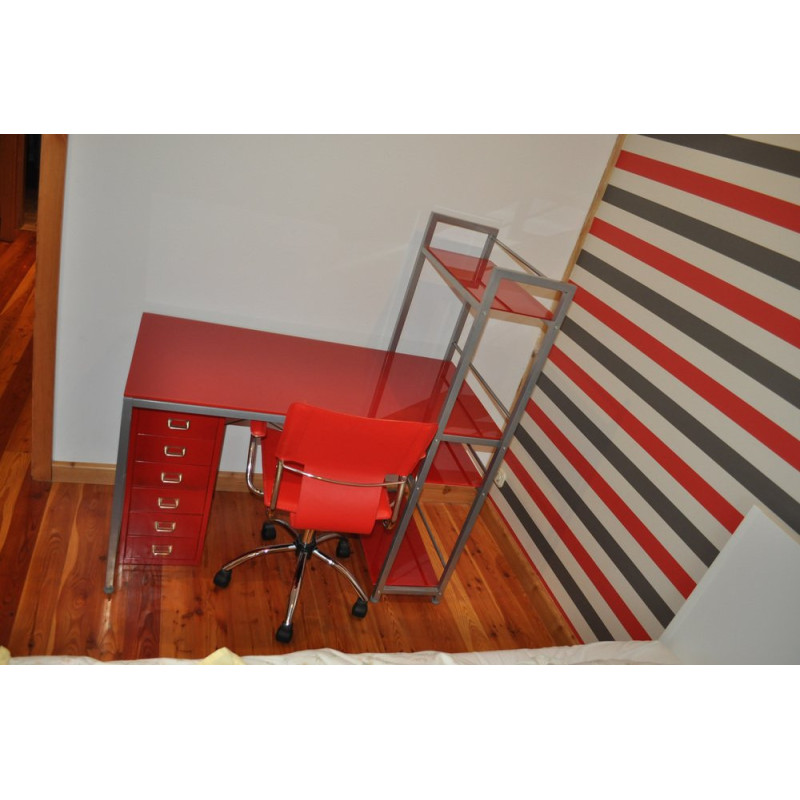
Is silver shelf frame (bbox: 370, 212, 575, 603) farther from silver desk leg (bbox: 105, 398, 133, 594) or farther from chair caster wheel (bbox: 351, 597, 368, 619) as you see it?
silver desk leg (bbox: 105, 398, 133, 594)

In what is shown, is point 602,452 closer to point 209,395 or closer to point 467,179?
point 467,179

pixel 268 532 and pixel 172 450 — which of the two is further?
pixel 268 532

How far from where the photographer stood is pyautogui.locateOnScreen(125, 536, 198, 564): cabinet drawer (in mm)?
2332

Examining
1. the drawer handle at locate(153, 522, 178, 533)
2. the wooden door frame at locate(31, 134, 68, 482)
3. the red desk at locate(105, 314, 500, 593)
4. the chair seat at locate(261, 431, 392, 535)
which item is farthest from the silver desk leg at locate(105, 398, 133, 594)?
the wooden door frame at locate(31, 134, 68, 482)

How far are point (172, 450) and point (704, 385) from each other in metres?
1.76

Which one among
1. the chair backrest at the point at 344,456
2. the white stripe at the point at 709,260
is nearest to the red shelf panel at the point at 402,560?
the chair backrest at the point at 344,456

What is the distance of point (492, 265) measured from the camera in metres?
2.60

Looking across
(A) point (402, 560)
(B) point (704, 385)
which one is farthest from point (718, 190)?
(A) point (402, 560)

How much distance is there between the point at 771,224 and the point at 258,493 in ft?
5.98

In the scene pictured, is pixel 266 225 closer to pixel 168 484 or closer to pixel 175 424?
pixel 175 424

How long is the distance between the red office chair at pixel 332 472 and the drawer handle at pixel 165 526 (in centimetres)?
24

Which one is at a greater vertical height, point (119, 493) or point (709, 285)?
point (709, 285)

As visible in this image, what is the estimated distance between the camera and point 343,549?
2.71m

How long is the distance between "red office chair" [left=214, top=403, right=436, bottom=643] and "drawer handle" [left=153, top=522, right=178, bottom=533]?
0.79 ft
